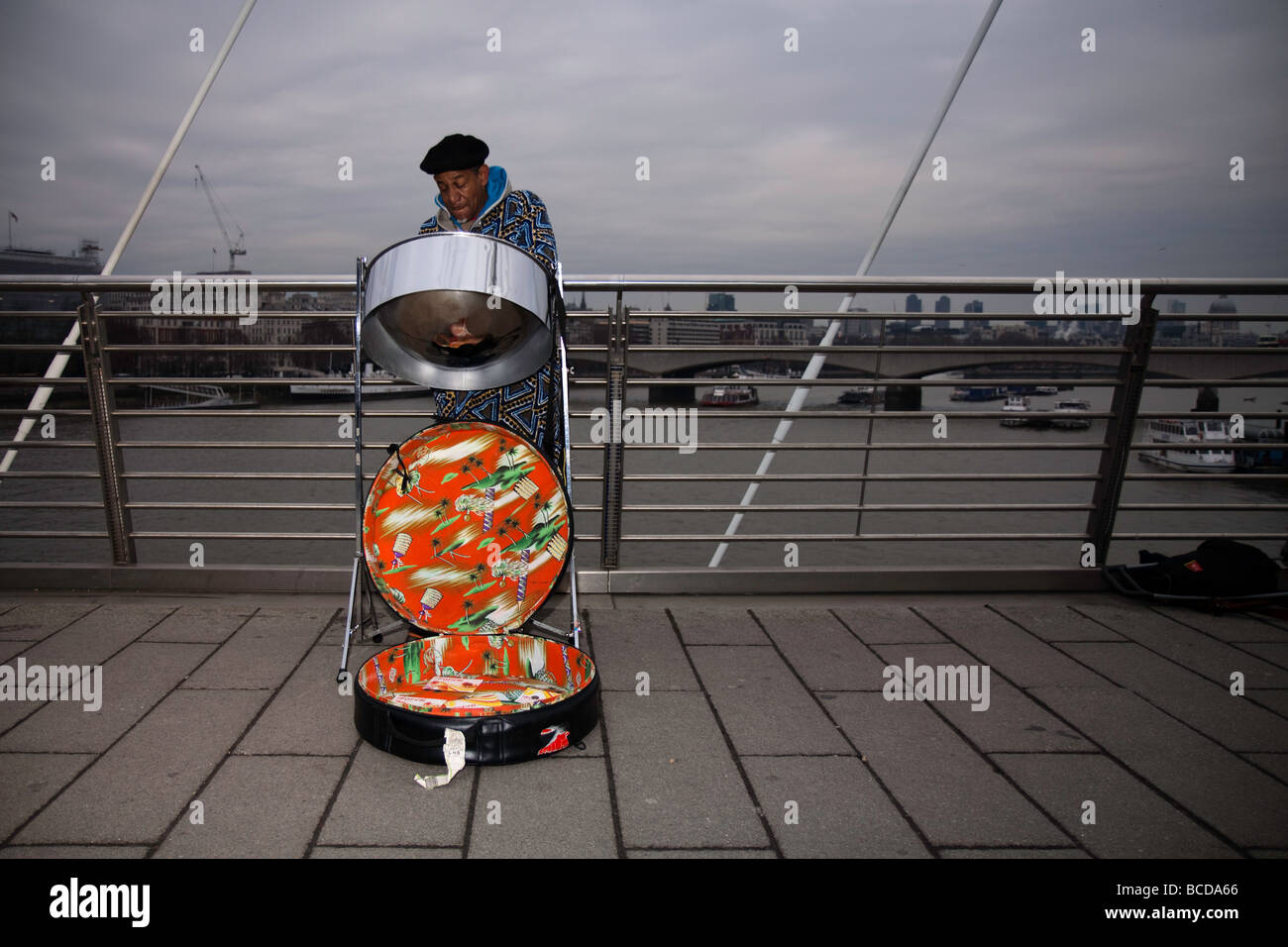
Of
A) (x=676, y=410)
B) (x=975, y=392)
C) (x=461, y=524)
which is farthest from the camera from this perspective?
(x=975, y=392)

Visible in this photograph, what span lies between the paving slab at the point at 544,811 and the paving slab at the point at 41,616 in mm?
2216

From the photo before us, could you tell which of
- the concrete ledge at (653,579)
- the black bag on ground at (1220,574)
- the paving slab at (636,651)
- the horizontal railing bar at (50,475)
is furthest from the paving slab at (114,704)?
the black bag on ground at (1220,574)

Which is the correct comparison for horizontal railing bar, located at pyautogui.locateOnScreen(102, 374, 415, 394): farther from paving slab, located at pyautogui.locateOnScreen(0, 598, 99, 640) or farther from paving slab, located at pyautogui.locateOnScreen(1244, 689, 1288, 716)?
paving slab, located at pyautogui.locateOnScreen(1244, 689, 1288, 716)

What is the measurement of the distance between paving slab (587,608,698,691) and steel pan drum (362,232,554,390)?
114 centimetres

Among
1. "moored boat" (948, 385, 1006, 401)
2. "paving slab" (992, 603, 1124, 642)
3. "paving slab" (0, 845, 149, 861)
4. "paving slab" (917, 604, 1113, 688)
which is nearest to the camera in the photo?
"paving slab" (0, 845, 149, 861)

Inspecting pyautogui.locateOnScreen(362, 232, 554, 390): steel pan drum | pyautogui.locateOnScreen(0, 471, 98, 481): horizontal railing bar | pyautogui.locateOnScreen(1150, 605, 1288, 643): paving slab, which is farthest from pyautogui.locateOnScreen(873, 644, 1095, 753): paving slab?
pyautogui.locateOnScreen(0, 471, 98, 481): horizontal railing bar

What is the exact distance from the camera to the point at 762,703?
2.91 metres

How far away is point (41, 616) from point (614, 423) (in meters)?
2.61

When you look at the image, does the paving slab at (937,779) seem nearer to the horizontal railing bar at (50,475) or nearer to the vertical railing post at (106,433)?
the vertical railing post at (106,433)

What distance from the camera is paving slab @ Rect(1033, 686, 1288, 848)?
7.29 feet

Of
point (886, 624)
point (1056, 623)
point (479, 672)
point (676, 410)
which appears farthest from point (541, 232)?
point (1056, 623)

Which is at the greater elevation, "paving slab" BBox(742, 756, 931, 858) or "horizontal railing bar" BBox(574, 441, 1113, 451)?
"horizontal railing bar" BBox(574, 441, 1113, 451)

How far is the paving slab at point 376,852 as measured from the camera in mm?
1979

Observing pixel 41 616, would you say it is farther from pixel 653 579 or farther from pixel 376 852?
pixel 653 579
